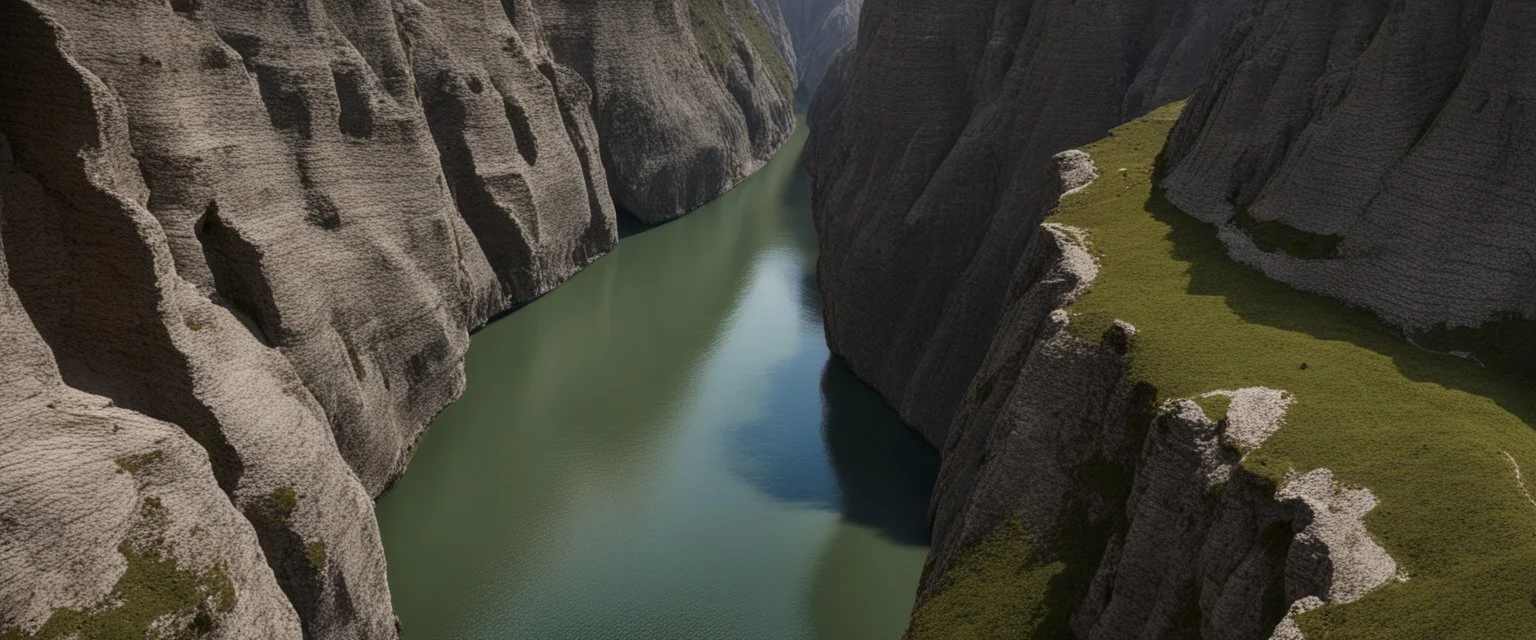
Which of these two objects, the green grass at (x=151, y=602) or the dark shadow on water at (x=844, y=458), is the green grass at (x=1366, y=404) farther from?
the green grass at (x=151, y=602)

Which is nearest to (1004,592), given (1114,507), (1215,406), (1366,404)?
(1114,507)

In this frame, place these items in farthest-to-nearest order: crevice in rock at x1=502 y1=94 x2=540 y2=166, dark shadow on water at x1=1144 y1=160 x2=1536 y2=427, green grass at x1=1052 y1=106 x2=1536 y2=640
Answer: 1. crevice in rock at x1=502 y1=94 x2=540 y2=166
2. dark shadow on water at x1=1144 y1=160 x2=1536 y2=427
3. green grass at x1=1052 y1=106 x2=1536 y2=640

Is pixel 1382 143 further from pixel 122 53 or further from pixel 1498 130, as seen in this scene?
pixel 122 53

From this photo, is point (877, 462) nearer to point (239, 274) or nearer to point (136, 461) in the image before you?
point (239, 274)

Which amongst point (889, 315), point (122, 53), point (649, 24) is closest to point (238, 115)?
point (122, 53)

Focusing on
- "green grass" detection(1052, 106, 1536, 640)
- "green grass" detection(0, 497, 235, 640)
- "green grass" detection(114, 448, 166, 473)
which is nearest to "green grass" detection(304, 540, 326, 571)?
"green grass" detection(0, 497, 235, 640)

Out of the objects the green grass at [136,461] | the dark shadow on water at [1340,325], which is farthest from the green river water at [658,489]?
the dark shadow on water at [1340,325]

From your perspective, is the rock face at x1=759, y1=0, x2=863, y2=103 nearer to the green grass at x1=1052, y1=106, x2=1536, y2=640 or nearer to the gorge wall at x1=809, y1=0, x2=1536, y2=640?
the gorge wall at x1=809, y1=0, x2=1536, y2=640
